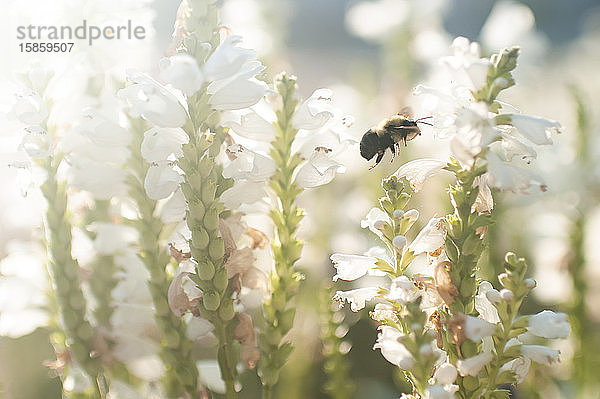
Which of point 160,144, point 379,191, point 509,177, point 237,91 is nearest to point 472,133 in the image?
point 509,177

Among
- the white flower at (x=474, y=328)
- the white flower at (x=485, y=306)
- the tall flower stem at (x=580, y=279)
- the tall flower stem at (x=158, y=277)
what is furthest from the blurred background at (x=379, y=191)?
the white flower at (x=474, y=328)

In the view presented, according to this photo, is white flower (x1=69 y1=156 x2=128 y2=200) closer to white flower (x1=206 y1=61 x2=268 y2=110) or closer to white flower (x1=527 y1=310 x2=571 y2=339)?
white flower (x1=206 y1=61 x2=268 y2=110)

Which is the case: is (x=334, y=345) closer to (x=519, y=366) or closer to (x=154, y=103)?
(x=519, y=366)

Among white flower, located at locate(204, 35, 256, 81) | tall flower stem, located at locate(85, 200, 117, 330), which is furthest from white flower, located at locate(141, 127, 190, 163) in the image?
tall flower stem, located at locate(85, 200, 117, 330)

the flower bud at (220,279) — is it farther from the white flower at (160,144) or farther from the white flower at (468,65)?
the white flower at (468,65)

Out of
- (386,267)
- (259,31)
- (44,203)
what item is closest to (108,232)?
(44,203)
